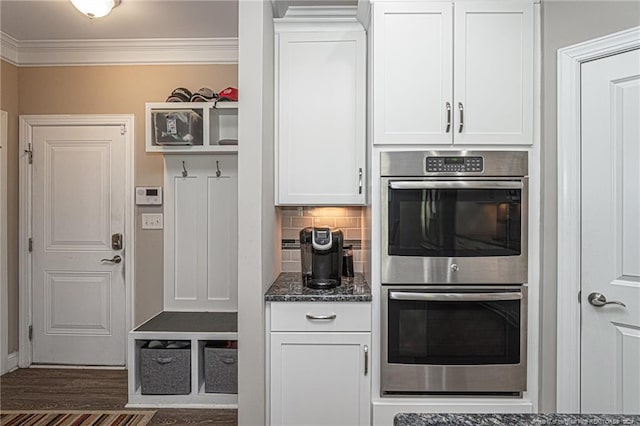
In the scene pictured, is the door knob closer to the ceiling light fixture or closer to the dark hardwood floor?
the dark hardwood floor

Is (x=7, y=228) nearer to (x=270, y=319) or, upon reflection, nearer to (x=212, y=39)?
(x=212, y=39)

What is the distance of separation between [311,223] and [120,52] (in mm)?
2089

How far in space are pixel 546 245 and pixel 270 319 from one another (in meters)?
1.42

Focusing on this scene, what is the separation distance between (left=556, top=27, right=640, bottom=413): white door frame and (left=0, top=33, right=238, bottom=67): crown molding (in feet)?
7.61

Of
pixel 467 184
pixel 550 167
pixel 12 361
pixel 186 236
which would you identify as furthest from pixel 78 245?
pixel 550 167

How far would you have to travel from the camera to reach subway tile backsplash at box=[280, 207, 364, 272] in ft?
9.06

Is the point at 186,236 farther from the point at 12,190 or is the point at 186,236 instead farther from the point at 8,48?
the point at 8,48

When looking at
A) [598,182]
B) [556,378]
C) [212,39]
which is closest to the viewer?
[598,182]

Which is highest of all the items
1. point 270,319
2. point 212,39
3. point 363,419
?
point 212,39

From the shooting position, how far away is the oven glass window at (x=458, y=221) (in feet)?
6.75

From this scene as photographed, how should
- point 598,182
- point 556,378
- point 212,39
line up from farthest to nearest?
point 212,39 → point 556,378 → point 598,182

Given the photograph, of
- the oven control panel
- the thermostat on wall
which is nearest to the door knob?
the oven control panel

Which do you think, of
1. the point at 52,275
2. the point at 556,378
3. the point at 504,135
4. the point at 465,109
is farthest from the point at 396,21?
the point at 52,275

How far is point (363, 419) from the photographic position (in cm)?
208
